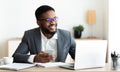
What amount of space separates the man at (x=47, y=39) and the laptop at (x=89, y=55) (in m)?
0.53

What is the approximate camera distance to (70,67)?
2133 mm

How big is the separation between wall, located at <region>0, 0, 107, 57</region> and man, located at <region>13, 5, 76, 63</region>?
8.09ft

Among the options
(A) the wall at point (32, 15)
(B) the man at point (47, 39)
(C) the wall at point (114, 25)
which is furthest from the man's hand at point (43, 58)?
→ (A) the wall at point (32, 15)

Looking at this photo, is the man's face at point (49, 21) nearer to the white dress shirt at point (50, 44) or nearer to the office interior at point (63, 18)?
the white dress shirt at point (50, 44)

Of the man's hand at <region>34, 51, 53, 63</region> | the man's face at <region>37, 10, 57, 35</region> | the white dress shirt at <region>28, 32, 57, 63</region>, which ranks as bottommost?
the man's hand at <region>34, 51, 53, 63</region>

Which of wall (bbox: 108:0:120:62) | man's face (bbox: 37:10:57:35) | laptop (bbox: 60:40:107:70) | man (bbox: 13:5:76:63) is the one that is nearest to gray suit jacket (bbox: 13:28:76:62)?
man (bbox: 13:5:76:63)

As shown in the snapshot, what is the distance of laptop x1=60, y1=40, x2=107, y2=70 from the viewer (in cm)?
205

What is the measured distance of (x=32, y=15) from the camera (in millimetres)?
5168

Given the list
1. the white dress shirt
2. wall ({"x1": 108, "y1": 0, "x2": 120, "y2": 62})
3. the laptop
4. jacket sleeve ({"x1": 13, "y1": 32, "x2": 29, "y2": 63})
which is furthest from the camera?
wall ({"x1": 108, "y1": 0, "x2": 120, "y2": 62})

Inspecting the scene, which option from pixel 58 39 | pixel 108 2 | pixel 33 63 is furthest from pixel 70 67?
pixel 108 2

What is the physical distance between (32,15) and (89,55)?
321cm

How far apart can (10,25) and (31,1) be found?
2.08ft

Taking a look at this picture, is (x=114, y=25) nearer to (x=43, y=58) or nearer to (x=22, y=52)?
(x=22, y=52)

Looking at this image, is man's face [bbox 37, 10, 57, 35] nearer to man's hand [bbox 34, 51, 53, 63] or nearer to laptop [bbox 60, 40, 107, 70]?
man's hand [bbox 34, 51, 53, 63]
